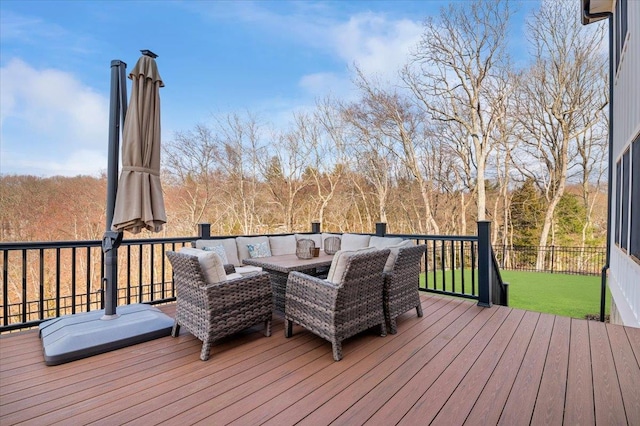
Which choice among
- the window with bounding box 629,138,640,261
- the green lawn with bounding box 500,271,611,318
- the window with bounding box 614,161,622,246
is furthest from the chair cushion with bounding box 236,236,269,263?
the green lawn with bounding box 500,271,611,318

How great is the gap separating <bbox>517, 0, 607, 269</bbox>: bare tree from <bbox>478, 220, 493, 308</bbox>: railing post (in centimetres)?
956

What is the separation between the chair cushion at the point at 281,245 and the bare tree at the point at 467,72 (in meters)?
8.47

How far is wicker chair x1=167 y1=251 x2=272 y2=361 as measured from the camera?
2553 mm

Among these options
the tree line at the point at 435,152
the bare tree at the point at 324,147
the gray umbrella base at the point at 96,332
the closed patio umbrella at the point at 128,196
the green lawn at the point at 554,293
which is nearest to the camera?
the gray umbrella base at the point at 96,332

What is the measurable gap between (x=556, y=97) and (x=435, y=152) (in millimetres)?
4760

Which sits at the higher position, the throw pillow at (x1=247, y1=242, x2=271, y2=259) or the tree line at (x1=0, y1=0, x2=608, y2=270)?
the tree line at (x1=0, y1=0, x2=608, y2=270)

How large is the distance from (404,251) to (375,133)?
31.9 ft

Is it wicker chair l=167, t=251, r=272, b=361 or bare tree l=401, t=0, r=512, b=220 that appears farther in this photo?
bare tree l=401, t=0, r=512, b=220

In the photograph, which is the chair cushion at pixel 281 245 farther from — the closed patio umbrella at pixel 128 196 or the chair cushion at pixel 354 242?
the closed patio umbrella at pixel 128 196

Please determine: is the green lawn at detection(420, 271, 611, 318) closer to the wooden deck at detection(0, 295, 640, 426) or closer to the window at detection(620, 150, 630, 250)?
the window at detection(620, 150, 630, 250)

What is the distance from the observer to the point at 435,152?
12352 mm

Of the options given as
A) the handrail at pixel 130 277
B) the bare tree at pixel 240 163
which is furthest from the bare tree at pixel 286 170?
the handrail at pixel 130 277

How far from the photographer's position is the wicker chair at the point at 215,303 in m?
2.55

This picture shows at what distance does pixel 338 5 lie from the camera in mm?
8703
